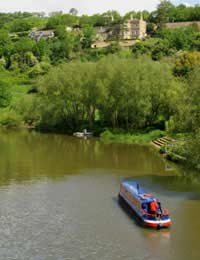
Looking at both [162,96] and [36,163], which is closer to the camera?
[36,163]

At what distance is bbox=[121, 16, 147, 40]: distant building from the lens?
537 ft

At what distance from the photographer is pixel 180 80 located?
58.2m

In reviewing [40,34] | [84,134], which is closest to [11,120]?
[84,134]

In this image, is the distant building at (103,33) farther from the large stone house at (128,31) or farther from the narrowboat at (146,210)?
the narrowboat at (146,210)

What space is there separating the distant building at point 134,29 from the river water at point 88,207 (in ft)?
391

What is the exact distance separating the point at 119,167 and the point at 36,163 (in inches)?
305

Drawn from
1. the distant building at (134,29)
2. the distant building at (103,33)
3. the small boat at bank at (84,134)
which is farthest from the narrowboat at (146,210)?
the distant building at (134,29)

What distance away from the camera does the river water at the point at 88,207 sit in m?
23.1

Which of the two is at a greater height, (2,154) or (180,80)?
(180,80)

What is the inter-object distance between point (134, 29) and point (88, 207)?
142 metres

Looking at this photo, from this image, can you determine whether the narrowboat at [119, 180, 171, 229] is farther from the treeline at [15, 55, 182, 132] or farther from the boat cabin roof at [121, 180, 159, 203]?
the treeline at [15, 55, 182, 132]

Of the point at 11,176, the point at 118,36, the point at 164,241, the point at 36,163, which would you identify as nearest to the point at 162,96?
the point at 36,163

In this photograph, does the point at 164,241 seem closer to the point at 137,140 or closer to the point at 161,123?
the point at 137,140

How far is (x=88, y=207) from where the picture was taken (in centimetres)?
2952
